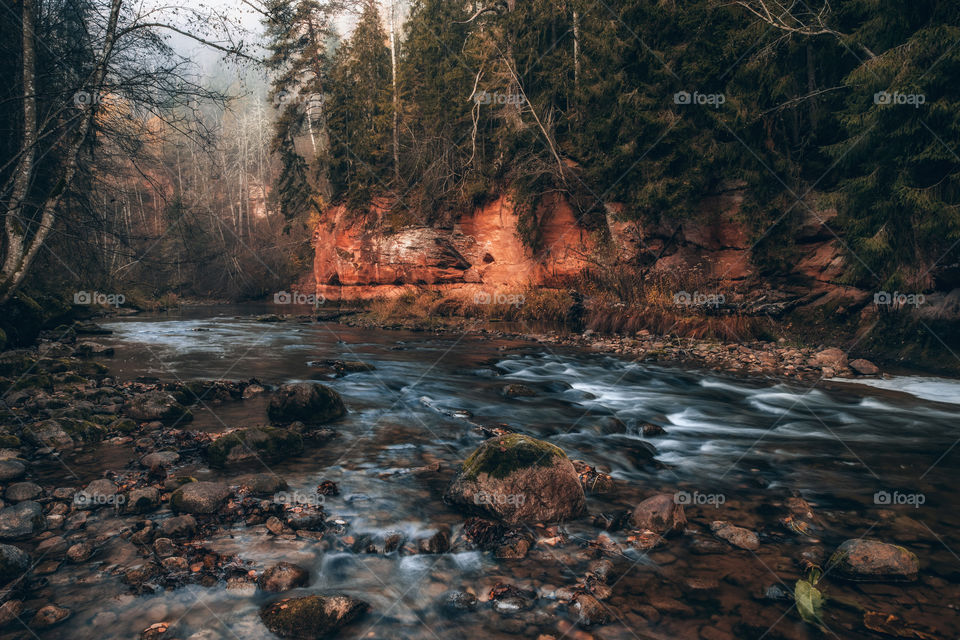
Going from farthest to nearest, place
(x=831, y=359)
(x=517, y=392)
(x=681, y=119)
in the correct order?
(x=681, y=119) < (x=831, y=359) < (x=517, y=392)

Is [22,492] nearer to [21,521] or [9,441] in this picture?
[21,521]

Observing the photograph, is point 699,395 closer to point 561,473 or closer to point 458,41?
point 561,473

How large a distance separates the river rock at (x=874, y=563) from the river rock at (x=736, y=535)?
0.50 meters

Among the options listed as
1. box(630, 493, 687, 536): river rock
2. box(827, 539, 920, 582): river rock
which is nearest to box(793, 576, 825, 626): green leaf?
box(827, 539, 920, 582): river rock

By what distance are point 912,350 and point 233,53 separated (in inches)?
583

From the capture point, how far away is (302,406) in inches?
281

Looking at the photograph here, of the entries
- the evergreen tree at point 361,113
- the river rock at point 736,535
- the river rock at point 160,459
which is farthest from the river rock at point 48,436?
the evergreen tree at point 361,113

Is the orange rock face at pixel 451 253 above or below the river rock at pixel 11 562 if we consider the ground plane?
above

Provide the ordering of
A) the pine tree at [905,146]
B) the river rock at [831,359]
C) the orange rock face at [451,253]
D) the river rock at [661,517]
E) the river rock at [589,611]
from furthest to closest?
the orange rock face at [451,253]
the river rock at [831,359]
the pine tree at [905,146]
the river rock at [661,517]
the river rock at [589,611]

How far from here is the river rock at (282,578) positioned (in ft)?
11.1

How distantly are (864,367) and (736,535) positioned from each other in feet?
30.2

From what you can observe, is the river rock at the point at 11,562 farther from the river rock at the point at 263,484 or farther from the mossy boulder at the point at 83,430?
the mossy boulder at the point at 83,430

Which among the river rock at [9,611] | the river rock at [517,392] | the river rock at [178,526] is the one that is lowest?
the river rock at [517,392]

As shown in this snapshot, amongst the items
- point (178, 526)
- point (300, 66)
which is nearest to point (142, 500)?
point (178, 526)
